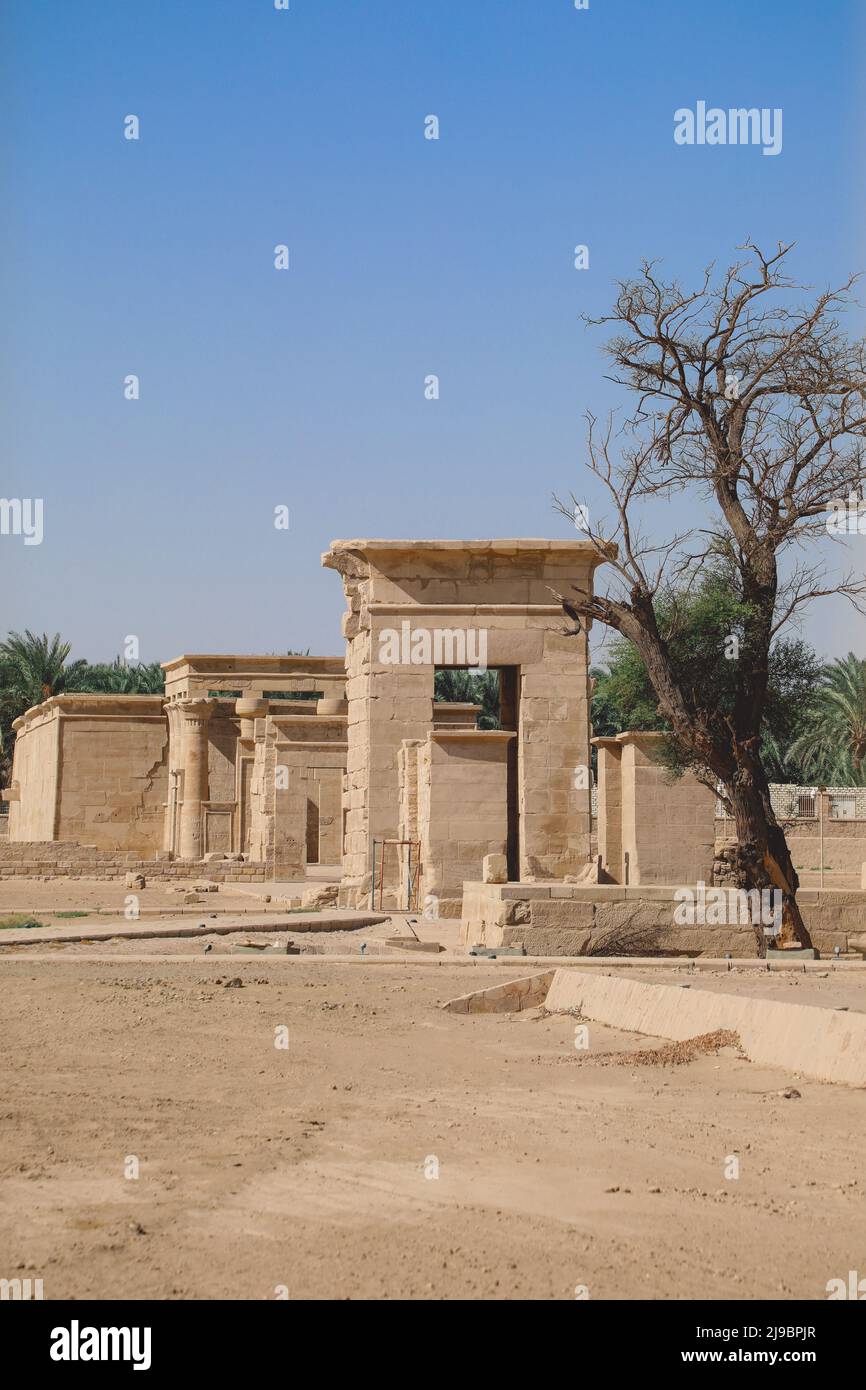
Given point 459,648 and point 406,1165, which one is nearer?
point 406,1165

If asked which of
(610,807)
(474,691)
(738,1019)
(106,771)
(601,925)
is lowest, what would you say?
(738,1019)

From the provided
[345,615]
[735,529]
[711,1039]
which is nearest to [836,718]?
[345,615]

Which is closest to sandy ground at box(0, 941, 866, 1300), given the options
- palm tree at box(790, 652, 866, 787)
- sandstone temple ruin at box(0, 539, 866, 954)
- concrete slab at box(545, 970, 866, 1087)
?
concrete slab at box(545, 970, 866, 1087)

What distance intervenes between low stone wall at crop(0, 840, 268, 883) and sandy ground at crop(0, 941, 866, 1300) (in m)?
22.6

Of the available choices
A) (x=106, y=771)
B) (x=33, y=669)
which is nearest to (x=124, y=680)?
(x=33, y=669)

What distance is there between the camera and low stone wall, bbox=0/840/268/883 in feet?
109

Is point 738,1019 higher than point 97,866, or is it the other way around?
point 97,866

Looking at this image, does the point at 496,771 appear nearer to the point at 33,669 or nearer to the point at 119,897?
the point at 119,897

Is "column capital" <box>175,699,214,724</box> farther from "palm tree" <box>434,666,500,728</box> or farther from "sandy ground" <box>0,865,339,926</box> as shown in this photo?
"palm tree" <box>434,666,500,728</box>

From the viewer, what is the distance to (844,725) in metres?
53.1

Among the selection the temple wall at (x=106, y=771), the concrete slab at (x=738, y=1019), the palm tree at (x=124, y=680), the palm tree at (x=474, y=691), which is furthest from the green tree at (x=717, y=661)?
the palm tree at (x=124, y=680)

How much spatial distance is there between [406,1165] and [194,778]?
3420 centimetres
